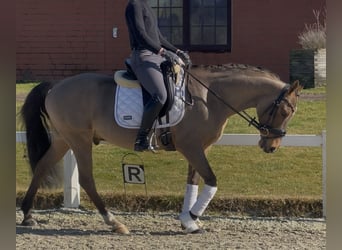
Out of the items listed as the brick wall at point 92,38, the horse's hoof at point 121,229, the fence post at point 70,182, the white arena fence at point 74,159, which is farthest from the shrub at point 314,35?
the horse's hoof at point 121,229

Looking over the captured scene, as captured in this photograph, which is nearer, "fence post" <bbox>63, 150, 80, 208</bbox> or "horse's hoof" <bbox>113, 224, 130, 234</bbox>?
"horse's hoof" <bbox>113, 224, 130, 234</bbox>

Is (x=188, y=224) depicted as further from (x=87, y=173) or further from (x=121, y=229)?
(x=87, y=173)

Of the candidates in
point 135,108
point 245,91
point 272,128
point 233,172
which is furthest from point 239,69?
point 233,172

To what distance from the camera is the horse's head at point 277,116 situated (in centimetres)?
638

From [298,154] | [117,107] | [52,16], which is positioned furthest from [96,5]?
[117,107]

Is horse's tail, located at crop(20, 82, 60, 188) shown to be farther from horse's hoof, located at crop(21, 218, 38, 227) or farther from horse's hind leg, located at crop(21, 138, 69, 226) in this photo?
horse's hoof, located at crop(21, 218, 38, 227)

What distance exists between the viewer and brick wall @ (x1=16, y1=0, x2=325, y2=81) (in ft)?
60.1

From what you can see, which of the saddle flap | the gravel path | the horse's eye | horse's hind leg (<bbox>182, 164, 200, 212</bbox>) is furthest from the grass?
the saddle flap

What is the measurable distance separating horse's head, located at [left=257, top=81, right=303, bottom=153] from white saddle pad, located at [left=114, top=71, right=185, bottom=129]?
2.73 feet

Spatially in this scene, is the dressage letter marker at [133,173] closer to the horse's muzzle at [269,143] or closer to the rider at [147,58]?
the rider at [147,58]

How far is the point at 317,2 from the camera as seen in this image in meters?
17.9
